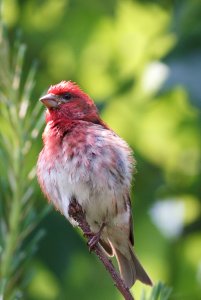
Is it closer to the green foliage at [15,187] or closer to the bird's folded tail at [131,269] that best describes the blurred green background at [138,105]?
the bird's folded tail at [131,269]

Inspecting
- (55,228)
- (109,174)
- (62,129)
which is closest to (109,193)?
(109,174)

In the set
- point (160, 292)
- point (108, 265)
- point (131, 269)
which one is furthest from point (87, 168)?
point (160, 292)

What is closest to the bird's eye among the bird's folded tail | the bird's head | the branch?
the bird's head

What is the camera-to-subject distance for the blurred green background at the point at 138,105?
17.2 ft

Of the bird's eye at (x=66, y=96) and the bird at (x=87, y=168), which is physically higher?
the bird's eye at (x=66, y=96)

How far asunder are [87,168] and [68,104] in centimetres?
64

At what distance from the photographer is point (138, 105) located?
579cm

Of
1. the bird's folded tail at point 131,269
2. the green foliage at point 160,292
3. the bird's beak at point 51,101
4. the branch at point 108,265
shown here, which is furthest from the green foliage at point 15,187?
the bird's beak at point 51,101

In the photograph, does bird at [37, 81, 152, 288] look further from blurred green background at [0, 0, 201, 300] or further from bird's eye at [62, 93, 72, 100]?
blurred green background at [0, 0, 201, 300]

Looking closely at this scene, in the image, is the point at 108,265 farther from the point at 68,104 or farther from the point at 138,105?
the point at 138,105

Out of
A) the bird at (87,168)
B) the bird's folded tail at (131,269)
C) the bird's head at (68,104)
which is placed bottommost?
the bird's folded tail at (131,269)

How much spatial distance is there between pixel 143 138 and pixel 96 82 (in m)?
0.63

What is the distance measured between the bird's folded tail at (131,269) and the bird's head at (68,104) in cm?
86

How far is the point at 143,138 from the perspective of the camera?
5879mm
